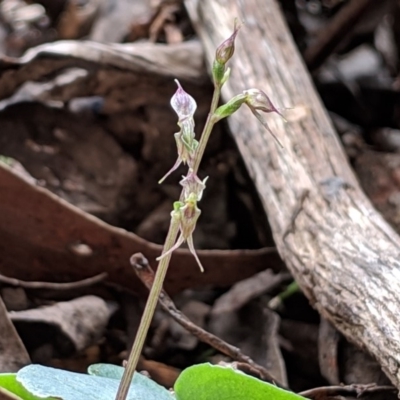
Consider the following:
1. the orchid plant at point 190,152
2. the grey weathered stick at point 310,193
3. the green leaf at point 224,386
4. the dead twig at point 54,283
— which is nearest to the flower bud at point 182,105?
the orchid plant at point 190,152

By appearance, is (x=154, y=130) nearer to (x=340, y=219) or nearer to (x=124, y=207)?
(x=124, y=207)

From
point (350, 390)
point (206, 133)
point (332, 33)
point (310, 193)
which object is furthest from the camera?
point (332, 33)

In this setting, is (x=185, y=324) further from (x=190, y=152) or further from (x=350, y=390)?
(x=190, y=152)

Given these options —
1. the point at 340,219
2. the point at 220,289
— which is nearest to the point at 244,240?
the point at 220,289

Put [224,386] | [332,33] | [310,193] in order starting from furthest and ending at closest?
[332,33], [310,193], [224,386]

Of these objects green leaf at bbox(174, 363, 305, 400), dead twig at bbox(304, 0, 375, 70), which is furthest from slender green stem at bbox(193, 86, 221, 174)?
dead twig at bbox(304, 0, 375, 70)

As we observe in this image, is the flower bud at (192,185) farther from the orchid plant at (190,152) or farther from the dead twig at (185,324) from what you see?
the dead twig at (185,324)

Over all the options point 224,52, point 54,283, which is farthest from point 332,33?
point 224,52

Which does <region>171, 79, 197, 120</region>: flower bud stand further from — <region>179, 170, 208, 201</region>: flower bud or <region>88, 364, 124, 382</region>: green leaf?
<region>88, 364, 124, 382</region>: green leaf
